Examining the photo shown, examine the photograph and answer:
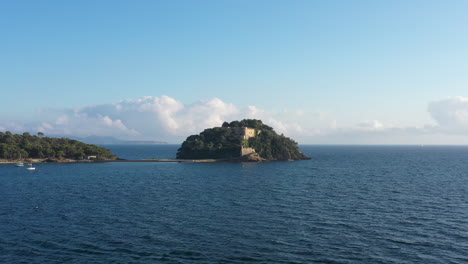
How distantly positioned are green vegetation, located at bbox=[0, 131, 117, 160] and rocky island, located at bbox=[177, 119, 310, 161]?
41.6 metres

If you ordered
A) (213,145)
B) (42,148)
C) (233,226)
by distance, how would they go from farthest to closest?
(213,145) → (42,148) → (233,226)

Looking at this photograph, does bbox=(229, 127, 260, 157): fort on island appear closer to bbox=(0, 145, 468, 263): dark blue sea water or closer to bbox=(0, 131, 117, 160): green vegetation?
bbox=(0, 131, 117, 160): green vegetation

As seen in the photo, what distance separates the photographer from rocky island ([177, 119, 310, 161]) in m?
163

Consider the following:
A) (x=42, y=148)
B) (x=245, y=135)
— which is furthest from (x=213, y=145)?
(x=42, y=148)

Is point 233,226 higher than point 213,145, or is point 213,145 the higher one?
point 213,145

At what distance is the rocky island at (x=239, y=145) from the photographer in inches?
6432

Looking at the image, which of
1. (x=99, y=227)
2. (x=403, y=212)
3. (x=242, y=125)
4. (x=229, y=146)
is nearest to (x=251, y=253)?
(x=99, y=227)

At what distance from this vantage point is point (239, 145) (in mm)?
163625

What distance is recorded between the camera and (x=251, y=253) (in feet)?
98.4

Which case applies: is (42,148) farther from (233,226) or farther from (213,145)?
(233,226)

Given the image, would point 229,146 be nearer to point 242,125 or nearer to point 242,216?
point 242,125

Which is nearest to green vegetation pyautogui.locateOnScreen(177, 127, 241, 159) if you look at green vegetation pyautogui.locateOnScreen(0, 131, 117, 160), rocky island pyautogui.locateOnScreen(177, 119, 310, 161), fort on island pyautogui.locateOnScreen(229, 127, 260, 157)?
rocky island pyautogui.locateOnScreen(177, 119, 310, 161)

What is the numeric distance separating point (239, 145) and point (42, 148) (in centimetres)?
8910

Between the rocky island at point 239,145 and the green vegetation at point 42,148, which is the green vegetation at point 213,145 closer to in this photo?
the rocky island at point 239,145
